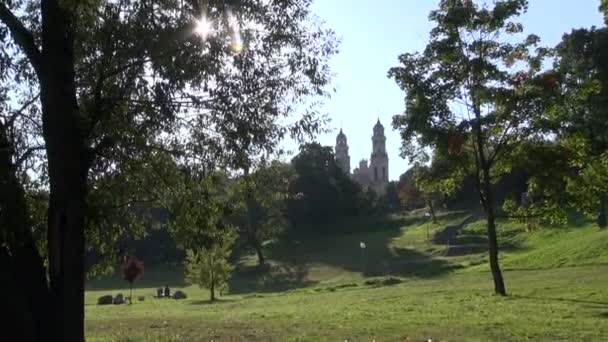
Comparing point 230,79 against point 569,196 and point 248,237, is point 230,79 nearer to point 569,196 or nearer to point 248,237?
point 569,196

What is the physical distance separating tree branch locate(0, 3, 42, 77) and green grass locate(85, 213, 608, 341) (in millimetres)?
7152

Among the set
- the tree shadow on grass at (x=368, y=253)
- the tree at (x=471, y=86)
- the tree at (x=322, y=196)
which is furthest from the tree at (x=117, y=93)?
the tree at (x=322, y=196)

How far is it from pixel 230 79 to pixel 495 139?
2047 cm

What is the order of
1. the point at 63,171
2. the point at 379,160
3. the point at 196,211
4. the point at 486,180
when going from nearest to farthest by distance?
the point at 63,171 → the point at 196,211 → the point at 486,180 → the point at 379,160

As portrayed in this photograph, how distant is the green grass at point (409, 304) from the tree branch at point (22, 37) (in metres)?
7.15

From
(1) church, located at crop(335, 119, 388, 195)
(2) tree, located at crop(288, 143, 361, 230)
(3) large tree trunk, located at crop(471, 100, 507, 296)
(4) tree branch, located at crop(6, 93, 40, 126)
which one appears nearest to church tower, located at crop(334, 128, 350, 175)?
(1) church, located at crop(335, 119, 388, 195)

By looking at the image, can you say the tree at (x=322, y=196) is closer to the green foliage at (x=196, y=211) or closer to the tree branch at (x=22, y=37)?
the green foliage at (x=196, y=211)

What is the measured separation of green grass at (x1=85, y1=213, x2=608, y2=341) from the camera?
18172 mm

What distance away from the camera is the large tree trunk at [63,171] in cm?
1238

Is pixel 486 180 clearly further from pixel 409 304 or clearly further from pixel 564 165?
pixel 409 304

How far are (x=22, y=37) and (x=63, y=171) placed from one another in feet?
7.17

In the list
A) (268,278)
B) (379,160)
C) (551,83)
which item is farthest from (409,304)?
(379,160)

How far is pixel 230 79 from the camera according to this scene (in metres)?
13.9

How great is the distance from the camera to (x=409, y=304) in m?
27.9
